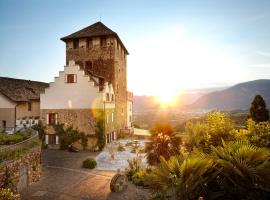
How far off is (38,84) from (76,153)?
18.7 meters

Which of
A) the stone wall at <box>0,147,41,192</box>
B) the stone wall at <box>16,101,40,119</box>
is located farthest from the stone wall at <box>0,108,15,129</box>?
the stone wall at <box>0,147,41,192</box>

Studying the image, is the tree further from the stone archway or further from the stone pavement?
the stone archway

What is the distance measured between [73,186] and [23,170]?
396 cm

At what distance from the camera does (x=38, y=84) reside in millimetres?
44750

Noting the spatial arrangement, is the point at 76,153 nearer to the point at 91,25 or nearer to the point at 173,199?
the point at 91,25

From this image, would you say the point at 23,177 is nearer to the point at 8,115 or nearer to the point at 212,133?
the point at 212,133

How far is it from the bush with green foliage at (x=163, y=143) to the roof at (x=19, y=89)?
2517cm

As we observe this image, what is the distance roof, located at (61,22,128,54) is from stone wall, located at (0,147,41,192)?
72.4 feet

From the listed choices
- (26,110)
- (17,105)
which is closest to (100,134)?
(26,110)

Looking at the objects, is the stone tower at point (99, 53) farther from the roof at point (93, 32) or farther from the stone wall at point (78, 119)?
the stone wall at point (78, 119)

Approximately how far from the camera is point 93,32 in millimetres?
39625

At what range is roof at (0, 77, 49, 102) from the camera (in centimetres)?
3585

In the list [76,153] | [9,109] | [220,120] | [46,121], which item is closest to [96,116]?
[76,153]

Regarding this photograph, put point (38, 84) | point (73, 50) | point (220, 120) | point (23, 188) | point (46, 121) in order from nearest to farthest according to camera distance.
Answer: point (220, 120), point (23, 188), point (46, 121), point (73, 50), point (38, 84)
